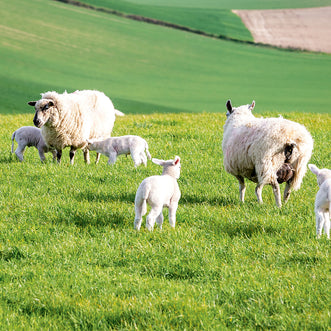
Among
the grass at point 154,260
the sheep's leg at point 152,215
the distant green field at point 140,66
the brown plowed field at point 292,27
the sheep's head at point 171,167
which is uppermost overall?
the brown plowed field at point 292,27

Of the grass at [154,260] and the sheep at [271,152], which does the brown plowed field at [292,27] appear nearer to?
the grass at [154,260]

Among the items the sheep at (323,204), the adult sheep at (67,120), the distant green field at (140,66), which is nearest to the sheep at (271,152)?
the sheep at (323,204)

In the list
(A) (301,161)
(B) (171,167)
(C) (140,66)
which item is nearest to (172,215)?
(B) (171,167)

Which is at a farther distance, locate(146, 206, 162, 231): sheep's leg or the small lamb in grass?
the small lamb in grass

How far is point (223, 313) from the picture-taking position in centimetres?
450

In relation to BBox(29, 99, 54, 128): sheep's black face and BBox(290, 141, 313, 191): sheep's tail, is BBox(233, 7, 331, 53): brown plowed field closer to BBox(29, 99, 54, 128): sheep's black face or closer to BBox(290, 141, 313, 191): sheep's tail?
BBox(29, 99, 54, 128): sheep's black face

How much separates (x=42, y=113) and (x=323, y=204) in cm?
643

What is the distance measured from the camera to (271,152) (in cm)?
749

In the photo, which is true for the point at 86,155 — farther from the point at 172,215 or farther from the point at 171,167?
the point at 172,215

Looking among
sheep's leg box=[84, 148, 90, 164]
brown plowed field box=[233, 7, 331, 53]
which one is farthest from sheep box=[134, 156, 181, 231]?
brown plowed field box=[233, 7, 331, 53]

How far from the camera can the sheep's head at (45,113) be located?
10.3 metres

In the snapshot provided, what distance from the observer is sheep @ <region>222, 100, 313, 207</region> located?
24.7ft

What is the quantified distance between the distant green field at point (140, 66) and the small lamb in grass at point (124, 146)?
14.9 metres

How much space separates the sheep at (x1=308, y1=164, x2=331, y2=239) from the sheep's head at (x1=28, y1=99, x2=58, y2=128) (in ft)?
19.6
